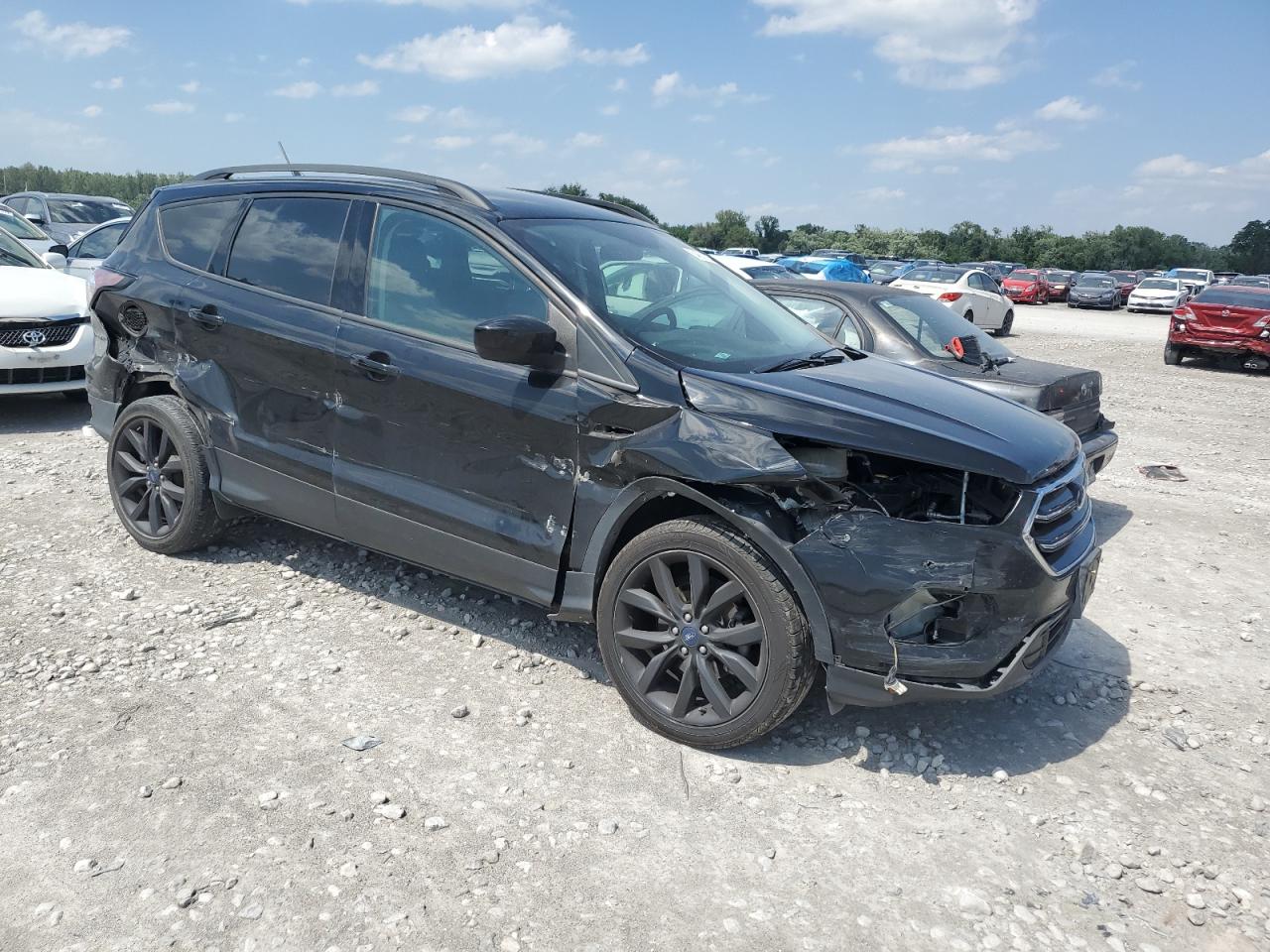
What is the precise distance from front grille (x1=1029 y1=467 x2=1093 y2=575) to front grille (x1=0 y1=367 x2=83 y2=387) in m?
7.54

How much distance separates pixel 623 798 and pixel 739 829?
397 millimetres

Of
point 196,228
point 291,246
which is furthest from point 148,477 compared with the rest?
point 291,246

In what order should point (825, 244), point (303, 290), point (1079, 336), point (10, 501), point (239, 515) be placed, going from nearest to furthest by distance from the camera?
point (303, 290) → point (239, 515) → point (10, 501) → point (1079, 336) → point (825, 244)

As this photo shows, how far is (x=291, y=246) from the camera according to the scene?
4.42 m

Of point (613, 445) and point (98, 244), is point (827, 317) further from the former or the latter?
point (98, 244)

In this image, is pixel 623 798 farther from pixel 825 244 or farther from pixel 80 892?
pixel 825 244

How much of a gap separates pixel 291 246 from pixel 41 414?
5478 mm

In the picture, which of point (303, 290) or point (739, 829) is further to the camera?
point (303, 290)

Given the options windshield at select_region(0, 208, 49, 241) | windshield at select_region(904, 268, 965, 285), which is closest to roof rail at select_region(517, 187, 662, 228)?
windshield at select_region(0, 208, 49, 241)

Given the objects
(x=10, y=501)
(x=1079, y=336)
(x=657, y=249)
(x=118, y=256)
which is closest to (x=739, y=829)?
(x=657, y=249)

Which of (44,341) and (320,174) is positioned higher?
(320,174)

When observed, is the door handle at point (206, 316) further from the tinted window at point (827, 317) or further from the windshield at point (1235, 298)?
the windshield at point (1235, 298)

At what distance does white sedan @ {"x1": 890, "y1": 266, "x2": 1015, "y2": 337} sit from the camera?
20609 millimetres

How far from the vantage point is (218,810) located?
3.02 meters
